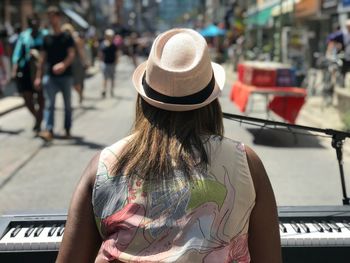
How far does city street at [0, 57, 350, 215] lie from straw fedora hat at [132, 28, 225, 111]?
241 cm

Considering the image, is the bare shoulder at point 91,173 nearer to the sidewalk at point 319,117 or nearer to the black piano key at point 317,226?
the black piano key at point 317,226

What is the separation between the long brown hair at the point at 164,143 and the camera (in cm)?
175

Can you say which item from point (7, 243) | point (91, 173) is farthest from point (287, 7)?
point (91, 173)

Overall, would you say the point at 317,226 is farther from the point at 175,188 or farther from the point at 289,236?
the point at 175,188

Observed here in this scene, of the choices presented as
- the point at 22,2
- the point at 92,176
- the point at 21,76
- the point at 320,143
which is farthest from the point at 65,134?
the point at 22,2

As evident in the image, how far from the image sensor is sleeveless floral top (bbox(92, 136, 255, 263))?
1704mm

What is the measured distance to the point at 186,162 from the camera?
5.78ft

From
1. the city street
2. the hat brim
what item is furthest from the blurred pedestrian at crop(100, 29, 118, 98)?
the hat brim

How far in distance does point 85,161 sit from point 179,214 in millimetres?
6271

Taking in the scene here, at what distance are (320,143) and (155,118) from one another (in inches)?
315

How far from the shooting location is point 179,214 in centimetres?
172

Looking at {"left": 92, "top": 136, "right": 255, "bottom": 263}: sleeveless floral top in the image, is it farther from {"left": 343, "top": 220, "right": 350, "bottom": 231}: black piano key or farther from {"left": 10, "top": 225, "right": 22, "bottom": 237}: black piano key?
{"left": 343, "top": 220, "right": 350, "bottom": 231}: black piano key

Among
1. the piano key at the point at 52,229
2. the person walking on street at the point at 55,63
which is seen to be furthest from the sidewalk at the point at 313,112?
the piano key at the point at 52,229

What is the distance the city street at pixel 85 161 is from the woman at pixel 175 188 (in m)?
2.33
